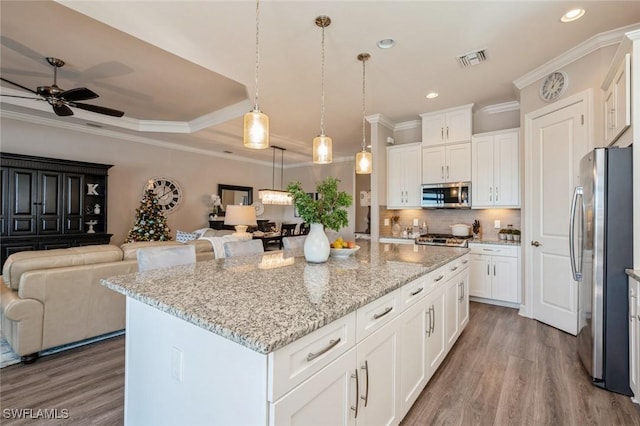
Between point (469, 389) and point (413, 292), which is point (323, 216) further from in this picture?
point (469, 389)

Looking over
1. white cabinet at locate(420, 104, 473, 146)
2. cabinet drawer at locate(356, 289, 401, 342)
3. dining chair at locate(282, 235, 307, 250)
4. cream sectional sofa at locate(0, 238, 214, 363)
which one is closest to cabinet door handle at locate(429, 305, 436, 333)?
cabinet drawer at locate(356, 289, 401, 342)

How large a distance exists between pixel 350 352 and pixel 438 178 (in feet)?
13.3

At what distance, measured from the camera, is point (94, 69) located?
3.59m

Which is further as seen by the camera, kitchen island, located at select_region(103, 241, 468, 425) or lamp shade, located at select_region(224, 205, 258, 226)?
lamp shade, located at select_region(224, 205, 258, 226)

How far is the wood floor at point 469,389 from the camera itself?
1.82 metres

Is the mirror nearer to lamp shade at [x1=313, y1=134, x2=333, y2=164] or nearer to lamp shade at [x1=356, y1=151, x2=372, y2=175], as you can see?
lamp shade at [x1=356, y1=151, x2=372, y2=175]

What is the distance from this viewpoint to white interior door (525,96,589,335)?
9.92 ft

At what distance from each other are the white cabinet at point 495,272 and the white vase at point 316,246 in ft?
9.82

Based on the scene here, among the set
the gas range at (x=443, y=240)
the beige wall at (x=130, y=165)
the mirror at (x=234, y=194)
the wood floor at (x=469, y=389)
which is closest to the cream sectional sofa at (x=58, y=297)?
the wood floor at (x=469, y=389)

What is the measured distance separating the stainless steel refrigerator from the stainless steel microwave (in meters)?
2.26

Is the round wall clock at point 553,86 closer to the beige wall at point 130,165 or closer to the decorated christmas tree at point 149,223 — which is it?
the decorated christmas tree at point 149,223

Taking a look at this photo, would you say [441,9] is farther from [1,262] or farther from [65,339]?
[1,262]

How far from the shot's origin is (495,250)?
4012 millimetres

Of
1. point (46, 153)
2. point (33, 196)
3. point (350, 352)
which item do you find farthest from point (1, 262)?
point (350, 352)
